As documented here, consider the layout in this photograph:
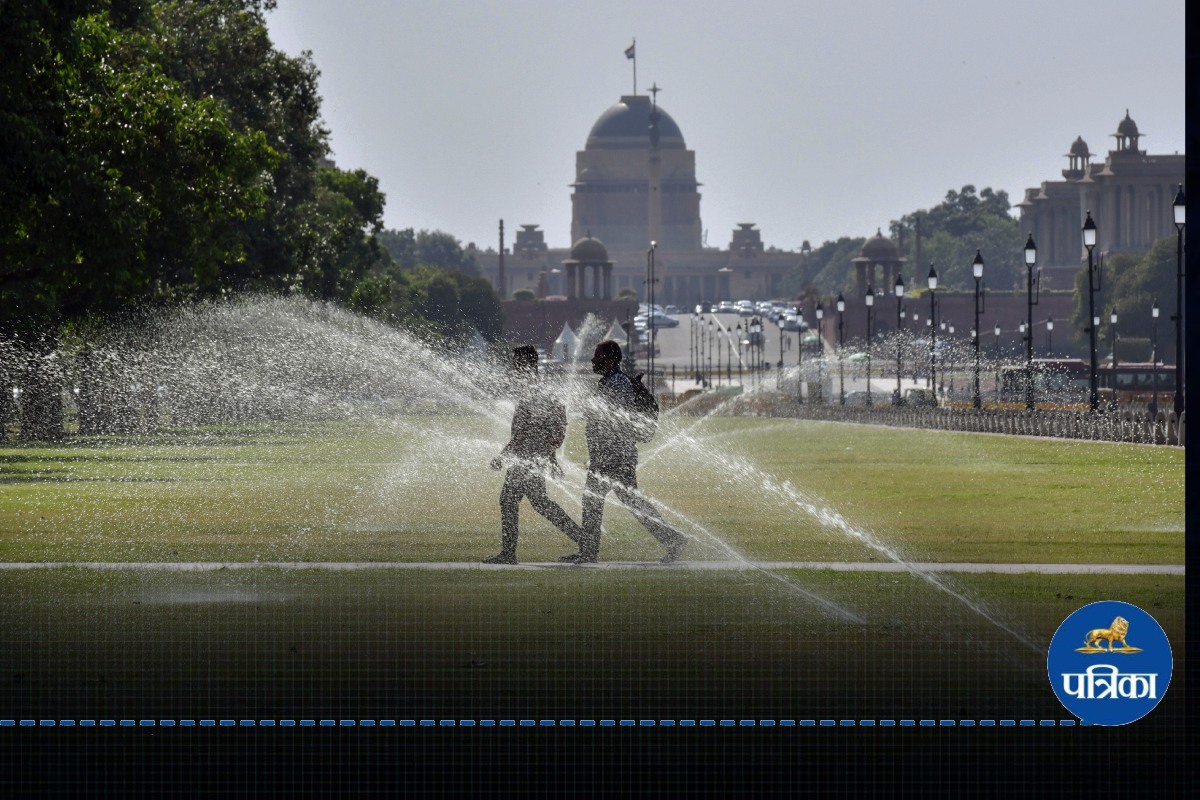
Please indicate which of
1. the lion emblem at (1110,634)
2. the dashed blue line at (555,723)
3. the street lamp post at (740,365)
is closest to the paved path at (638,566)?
the dashed blue line at (555,723)

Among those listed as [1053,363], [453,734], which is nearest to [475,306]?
[1053,363]

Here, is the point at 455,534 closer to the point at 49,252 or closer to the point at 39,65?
the point at 39,65

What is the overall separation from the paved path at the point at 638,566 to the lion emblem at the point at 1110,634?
9231 millimetres

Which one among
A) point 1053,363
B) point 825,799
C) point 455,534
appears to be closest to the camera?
point 825,799

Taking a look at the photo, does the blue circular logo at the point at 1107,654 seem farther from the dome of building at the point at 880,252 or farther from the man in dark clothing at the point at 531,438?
the dome of building at the point at 880,252

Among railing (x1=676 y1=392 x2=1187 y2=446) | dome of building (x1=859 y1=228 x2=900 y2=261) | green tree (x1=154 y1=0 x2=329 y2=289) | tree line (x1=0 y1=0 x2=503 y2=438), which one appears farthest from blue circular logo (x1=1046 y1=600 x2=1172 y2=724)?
dome of building (x1=859 y1=228 x2=900 y2=261)

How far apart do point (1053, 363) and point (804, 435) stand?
205ft

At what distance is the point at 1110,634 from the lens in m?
9.44

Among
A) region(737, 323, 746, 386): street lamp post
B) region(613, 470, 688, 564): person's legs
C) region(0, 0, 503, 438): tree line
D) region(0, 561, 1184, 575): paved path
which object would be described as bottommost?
region(737, 323, 746, 386): street lamp post

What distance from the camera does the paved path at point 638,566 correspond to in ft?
61.5

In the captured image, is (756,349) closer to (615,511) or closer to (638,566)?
(615,511)

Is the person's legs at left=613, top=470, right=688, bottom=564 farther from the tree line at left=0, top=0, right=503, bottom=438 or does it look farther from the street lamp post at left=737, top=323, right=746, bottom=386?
the street lamp post at left=737, top=323, right=746, bottom=386

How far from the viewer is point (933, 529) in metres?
24.7

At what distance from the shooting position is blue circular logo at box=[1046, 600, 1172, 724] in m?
9.34
